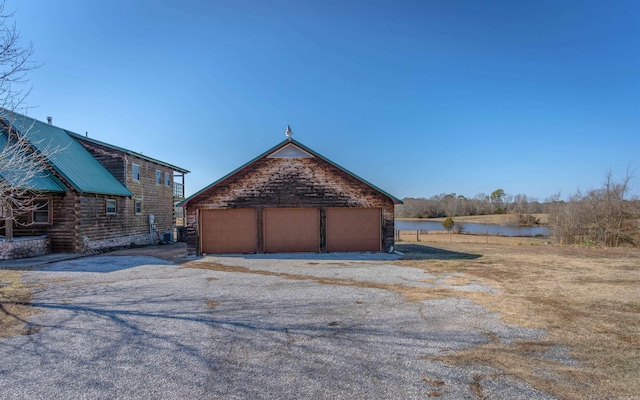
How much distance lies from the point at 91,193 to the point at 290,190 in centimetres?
971

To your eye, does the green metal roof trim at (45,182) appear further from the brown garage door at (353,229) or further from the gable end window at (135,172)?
the brown garage door at (353,229)

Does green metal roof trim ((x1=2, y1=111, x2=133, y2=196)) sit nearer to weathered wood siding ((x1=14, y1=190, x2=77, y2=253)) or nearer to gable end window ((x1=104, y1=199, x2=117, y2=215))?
gable end window ((x1=104, y1=199, x2=117, y2=215))

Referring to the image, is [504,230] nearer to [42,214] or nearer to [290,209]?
[290,209]

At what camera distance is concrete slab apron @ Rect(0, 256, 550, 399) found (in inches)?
140

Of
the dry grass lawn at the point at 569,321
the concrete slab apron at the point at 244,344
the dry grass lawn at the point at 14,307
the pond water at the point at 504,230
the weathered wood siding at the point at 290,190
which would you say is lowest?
the pond water at the point at 504,230

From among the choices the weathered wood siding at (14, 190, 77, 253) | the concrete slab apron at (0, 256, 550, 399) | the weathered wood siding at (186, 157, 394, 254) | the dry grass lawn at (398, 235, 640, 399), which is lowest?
the dry grass lawn at (398, 235, 640, 399)

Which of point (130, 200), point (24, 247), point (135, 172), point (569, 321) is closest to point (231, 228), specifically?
point (24, 247)

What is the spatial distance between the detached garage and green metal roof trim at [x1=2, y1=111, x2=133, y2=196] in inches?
212

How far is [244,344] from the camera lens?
15.5ft

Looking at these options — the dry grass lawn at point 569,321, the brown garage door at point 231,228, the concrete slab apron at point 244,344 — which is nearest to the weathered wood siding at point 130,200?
the brown garage door at point 231,228

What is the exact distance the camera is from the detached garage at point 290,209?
15.2m

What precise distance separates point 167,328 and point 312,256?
9.46 meters

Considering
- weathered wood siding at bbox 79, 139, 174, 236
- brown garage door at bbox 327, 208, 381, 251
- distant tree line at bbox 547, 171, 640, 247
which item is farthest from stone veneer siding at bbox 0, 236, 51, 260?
distant tree line at bbox 547, 171, 640, 247

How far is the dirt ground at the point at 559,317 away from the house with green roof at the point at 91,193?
4.94 meters
